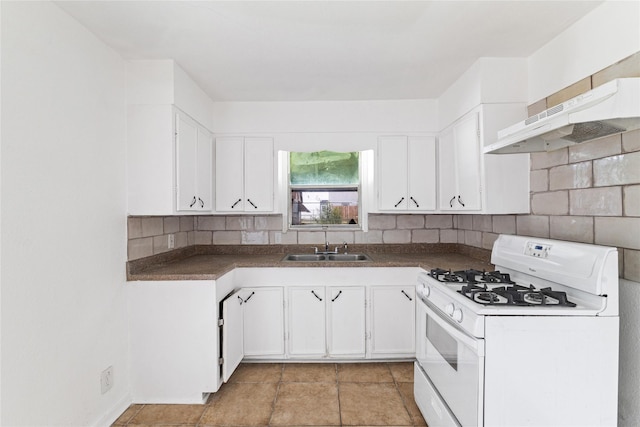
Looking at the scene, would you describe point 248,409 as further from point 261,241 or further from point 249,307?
point 261,241

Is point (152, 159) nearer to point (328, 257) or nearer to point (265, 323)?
point (265, 323)

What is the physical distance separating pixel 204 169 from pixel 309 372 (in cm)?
198

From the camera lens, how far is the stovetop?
5.05 feet

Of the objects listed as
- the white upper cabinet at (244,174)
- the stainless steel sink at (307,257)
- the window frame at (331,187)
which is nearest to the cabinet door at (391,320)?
the stainless steel sink at (307,257)

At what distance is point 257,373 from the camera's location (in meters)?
2.78

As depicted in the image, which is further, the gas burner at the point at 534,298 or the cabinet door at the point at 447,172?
the cabinet door at the point at 447,172

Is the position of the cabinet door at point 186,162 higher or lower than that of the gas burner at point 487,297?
higher

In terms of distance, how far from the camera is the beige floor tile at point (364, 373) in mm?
2664

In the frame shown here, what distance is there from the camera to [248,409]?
7.52 feet

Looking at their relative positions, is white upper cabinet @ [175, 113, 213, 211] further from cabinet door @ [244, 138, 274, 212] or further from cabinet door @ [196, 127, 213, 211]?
cabinet door @ [244, 138, 274, 212]

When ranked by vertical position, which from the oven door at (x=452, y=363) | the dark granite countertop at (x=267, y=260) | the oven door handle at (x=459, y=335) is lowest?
the oven door at (x=452, y=363)

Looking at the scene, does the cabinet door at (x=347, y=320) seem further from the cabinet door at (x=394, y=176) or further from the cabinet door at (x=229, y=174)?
the cabinet door at (x=229, y=174)

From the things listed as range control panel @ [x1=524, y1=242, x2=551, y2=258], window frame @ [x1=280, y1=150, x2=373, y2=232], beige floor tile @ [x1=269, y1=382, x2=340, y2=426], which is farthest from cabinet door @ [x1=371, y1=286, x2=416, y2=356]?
range control panel @ [x1=524, y1=242, x2=551, y2=258]

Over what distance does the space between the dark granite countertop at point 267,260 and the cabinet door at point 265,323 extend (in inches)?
10.5
